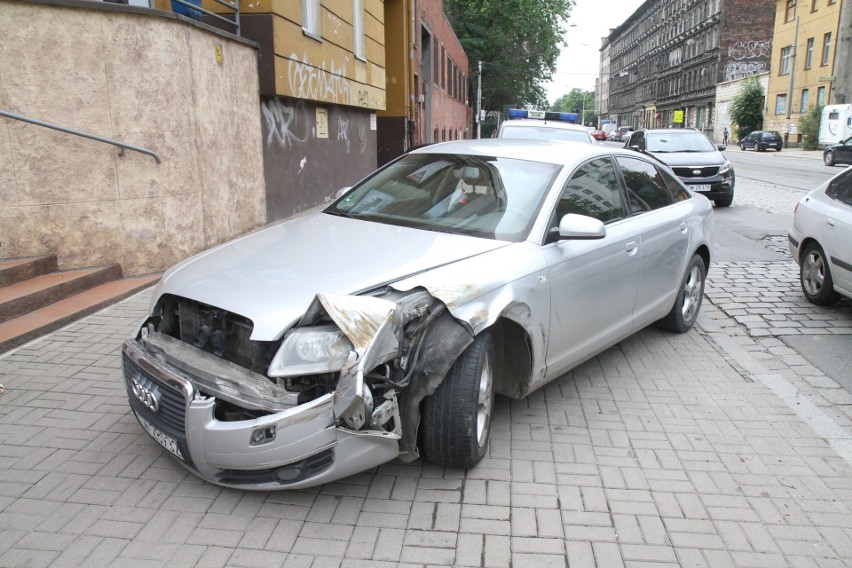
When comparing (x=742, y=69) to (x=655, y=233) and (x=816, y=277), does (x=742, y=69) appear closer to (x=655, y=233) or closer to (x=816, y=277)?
(x=816, y=277)

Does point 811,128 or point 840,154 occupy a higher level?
point 811,128

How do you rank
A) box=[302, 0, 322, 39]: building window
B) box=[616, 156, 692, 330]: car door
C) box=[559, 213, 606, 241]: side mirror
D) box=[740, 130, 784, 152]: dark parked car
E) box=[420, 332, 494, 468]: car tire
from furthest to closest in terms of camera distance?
box=[740, 130, 784, 152]: dark parked car
box=[302, 0, 322, 39]: building window
box=[616, 156, 692, 330]: car door
box=[559, 213, 606, 241]: side mirror
box=[420, 332, 494, 468]: car tire

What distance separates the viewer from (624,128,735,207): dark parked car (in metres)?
14.0

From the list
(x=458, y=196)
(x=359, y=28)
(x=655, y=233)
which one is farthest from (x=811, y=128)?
(x=458, y=196)

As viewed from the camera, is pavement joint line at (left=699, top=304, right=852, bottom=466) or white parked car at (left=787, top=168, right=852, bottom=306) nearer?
pavement joint line at (left=699, top=304, right=852, bottom=466)

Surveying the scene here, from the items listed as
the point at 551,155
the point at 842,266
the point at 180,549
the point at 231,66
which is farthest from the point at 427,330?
the point at 231,66

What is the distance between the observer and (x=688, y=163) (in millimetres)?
14312

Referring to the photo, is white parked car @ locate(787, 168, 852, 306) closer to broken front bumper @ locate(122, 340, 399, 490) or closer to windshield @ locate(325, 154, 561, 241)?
windshield @ locate(325, 154, 561, 241)

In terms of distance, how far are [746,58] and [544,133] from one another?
2476 inches

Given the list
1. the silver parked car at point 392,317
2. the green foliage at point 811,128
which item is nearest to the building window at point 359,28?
the silver parked car at point 392,317

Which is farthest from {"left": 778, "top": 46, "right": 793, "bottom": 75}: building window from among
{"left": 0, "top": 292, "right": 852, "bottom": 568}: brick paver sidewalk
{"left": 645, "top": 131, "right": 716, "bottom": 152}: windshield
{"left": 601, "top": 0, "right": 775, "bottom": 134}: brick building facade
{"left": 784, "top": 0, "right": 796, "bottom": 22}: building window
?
{"left": 0, "top": 292, "right": 852, "bottom": 568}: brick paver sidewalk

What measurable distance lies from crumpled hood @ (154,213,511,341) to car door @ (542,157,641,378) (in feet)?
1.65

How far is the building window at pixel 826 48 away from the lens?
46.1 metres

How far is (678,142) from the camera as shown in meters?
15.5
